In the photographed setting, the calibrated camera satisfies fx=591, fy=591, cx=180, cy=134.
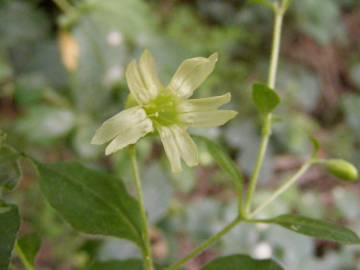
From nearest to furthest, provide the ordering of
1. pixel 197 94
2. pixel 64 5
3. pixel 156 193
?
pixel 156 193 < pixel 64 5 < pixel 197 94

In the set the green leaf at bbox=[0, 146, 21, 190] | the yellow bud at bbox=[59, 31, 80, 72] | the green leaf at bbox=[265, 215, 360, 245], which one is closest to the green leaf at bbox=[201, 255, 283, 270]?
the green leaf at bbox=[265, 215, 360, 245]

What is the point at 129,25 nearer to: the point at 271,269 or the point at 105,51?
the point at 105,51

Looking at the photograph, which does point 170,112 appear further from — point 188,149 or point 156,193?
point 156,193

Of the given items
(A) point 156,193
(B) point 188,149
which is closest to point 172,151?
(B) point 188,149

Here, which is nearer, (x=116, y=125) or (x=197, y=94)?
(x=116, y=125)

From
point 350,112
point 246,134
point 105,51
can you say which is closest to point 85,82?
point 105,51

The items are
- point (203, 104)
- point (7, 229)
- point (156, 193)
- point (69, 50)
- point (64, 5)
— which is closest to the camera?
point (7, 229)

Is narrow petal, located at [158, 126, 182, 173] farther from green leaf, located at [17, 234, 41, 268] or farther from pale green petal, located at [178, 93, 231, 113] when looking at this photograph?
green leaf, located at [17, 234, 41, 268]
